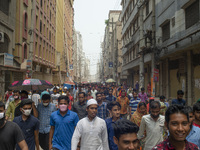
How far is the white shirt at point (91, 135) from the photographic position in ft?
11.9

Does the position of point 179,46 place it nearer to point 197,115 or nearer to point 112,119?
point 112,119

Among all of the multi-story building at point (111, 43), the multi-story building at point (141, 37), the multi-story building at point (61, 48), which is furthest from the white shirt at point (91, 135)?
the multi-story building at point (111, 43)

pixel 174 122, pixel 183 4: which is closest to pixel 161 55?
pixel 183 4

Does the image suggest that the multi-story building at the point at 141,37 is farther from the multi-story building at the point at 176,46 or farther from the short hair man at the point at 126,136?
the short hair man at the point at 126,136

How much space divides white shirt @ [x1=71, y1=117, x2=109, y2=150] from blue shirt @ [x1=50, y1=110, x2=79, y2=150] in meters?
0.59

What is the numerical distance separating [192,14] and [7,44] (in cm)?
1381

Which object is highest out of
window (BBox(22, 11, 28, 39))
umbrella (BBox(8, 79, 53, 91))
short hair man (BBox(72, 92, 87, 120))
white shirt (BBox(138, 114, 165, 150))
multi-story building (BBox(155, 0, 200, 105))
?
window (BBox(22, 11, 28, 39))

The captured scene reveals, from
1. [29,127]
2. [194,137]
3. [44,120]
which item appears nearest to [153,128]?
[194,137]

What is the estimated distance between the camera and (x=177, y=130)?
1974 millimetres

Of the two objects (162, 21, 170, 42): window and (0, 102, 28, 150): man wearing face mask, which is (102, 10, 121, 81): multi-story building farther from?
(0, 102, 28, 150): man wearing face mask

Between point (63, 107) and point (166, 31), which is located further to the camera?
point (166, 31)

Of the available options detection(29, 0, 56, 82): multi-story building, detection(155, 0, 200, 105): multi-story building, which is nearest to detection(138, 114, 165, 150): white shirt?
detection(155, 0, 200, 105): multi-story building

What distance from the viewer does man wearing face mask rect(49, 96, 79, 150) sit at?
4.15 metres

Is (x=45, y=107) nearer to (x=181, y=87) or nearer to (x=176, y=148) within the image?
(x=176, y=148)
